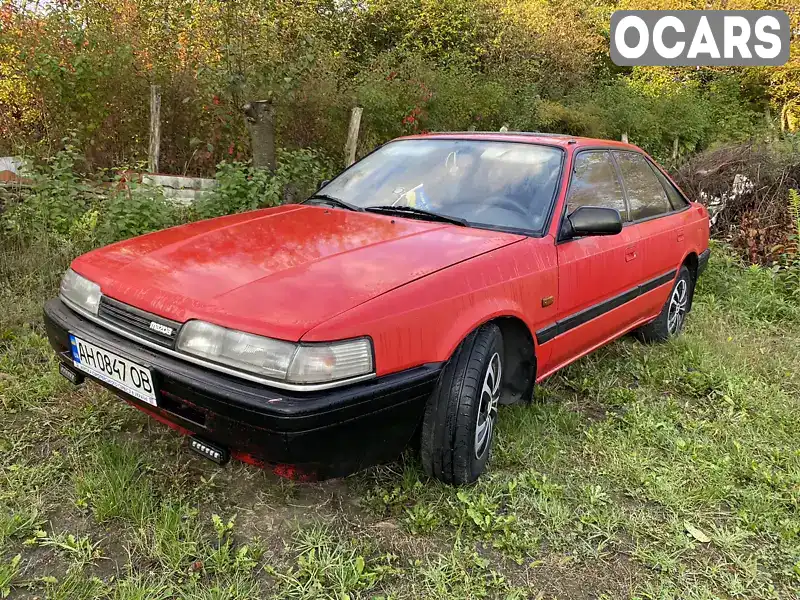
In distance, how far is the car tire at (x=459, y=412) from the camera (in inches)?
89.4

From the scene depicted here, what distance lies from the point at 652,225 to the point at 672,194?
66cm

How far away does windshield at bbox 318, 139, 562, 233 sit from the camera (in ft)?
9.50

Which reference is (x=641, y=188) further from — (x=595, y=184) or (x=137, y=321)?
(x=137, y=321)

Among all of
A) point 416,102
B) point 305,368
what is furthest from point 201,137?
point 305,368

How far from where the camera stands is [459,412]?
229 cm

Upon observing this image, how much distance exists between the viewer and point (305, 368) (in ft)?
6.06

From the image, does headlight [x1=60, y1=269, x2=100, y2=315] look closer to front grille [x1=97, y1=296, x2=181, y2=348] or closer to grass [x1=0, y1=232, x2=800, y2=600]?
front grille [x1=97, y1=296, x2=181, y2=348]

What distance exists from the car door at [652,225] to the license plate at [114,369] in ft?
9.13

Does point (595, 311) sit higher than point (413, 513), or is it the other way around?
point (595, 311)

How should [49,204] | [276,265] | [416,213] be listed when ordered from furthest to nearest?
[49,204], [416,213], [276,265]

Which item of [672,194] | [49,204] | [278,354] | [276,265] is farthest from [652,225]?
[49,204]

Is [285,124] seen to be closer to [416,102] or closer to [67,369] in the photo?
[416,102]

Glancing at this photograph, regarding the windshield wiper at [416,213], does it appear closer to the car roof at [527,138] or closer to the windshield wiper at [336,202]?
the windshield wiper at [336,202]

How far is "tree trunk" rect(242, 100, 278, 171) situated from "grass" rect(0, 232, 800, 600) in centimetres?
308
